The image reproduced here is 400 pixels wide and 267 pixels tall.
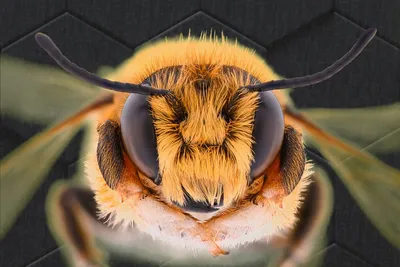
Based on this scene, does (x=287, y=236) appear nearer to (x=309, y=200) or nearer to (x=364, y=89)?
(x=309, y=200)

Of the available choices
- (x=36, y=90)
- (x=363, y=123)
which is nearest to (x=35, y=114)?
(x=36, y=90)

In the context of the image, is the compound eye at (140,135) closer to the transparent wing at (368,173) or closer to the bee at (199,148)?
the bee at (199,148)

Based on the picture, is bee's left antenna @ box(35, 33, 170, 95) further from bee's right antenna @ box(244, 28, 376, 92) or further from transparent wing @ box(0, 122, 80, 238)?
transparent wing @ box(0, 122, 80, 238)

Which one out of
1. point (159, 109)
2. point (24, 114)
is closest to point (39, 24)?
point (24, 114)

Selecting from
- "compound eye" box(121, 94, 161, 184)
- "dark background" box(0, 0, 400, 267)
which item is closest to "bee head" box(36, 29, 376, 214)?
"compound eye" box(121, 94, 161, 184)

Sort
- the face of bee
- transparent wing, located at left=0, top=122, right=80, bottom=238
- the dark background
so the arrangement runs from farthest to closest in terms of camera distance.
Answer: the dark background
transparent wing, located at left=0, top=122, right=80, bottom=238
the face of bee

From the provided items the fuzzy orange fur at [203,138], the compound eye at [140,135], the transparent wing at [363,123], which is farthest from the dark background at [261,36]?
the compound eye at [140,135]
